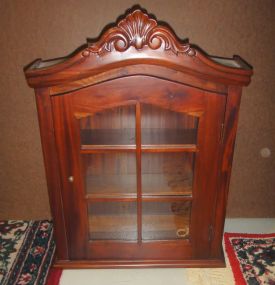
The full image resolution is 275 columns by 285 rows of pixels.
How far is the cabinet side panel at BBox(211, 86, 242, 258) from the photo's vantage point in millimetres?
936

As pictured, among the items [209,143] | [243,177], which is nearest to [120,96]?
[209,143]

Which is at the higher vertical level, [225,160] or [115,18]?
[115,18]

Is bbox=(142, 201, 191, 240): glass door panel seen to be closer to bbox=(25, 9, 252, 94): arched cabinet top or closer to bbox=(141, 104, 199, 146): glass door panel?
bbox=(141, 104, 199, 146): glass door panel

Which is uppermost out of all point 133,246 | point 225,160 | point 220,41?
point 220,41

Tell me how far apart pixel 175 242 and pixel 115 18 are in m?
0.90

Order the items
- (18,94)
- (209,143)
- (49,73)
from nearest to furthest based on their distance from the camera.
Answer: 1. (49,73)
2. (209,143)
3. (18,94)

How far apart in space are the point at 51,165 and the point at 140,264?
55 cm

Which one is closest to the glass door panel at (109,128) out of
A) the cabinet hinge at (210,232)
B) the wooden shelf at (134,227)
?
the wooden shelf at (134,227)

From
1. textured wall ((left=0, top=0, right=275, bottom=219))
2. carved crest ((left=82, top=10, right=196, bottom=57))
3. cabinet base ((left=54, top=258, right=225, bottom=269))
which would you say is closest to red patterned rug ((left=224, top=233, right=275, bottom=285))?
cabinet base ((left=54, top=258, right=225, bottom=269))

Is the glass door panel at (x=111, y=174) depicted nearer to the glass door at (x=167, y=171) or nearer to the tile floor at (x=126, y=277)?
the glass door at (x=167, y=171)

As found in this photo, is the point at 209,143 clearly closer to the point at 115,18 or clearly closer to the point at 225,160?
the point at 225,160

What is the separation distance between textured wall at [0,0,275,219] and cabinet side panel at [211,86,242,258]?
1.17 feet

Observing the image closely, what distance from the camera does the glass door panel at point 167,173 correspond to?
1.06 m

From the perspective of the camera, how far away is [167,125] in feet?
3.36
